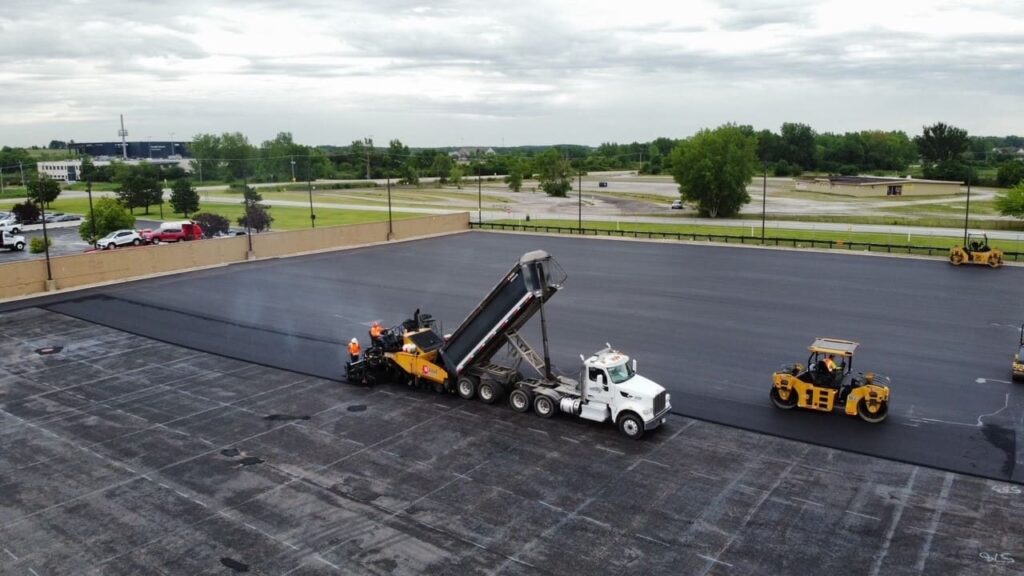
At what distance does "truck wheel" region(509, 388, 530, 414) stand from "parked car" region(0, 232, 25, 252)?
52.8 m

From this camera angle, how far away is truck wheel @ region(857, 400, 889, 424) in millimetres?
20406

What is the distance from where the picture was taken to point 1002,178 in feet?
390

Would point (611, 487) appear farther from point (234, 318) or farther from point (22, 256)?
point (22, 256)

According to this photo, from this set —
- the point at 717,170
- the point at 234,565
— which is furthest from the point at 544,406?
the point at 717,170

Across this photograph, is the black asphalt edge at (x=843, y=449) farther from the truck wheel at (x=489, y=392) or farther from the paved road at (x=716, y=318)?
the truck wheel at (x=489, y=392)

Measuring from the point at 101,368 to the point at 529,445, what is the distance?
16367 millimetres

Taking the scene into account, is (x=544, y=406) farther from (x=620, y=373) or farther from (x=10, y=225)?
(x=10, y=225)

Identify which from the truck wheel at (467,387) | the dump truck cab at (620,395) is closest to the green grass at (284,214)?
the truck wheel at (467,387)

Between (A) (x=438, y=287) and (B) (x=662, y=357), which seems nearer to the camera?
(B) (x=662, y=357)

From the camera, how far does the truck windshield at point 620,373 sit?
20.2 m

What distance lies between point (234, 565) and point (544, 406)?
9.72 metres

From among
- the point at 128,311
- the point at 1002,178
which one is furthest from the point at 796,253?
the point at 1002,178

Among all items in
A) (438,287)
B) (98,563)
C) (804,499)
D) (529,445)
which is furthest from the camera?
(438,287)

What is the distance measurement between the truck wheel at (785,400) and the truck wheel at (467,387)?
8.75 m
